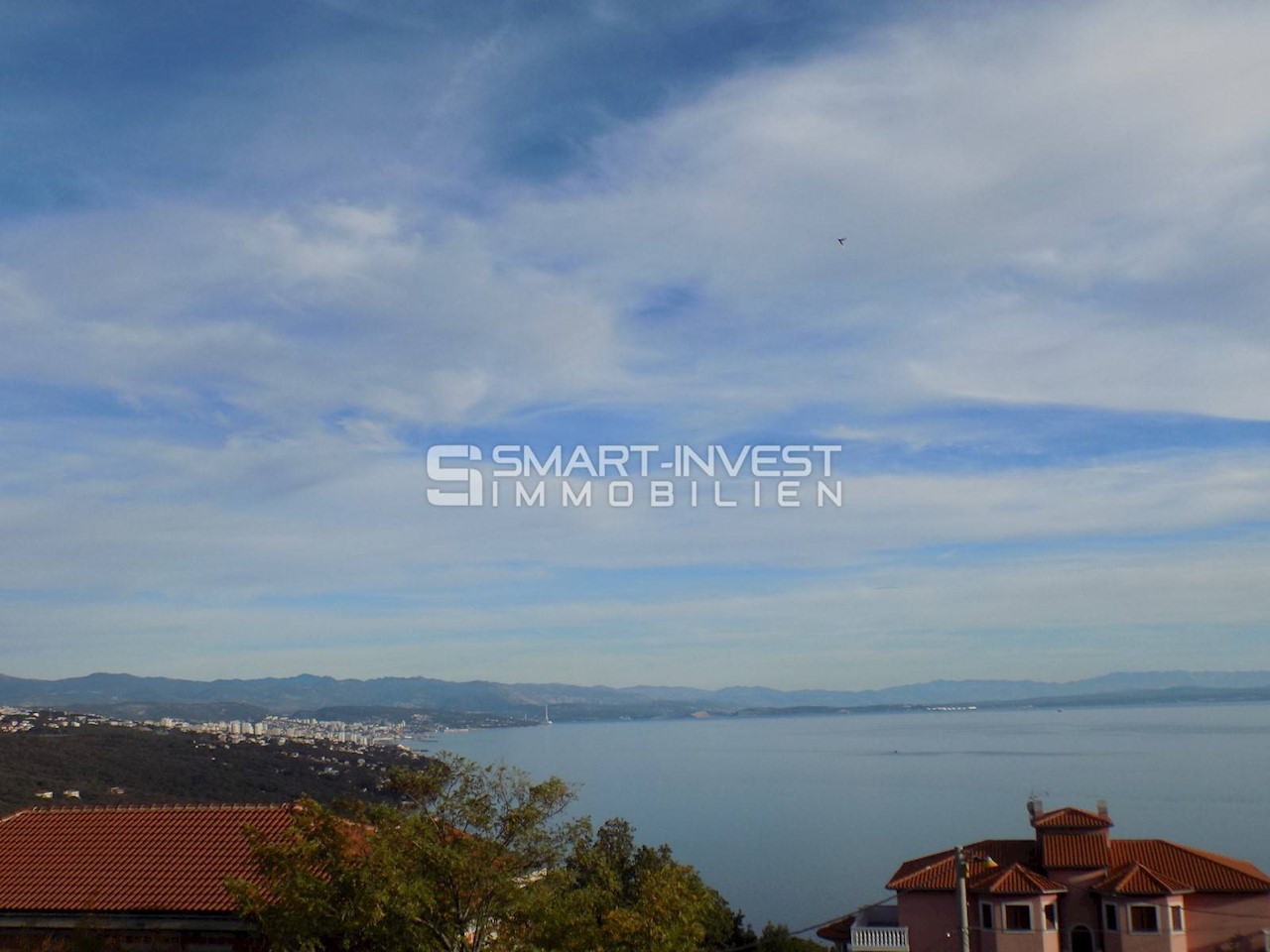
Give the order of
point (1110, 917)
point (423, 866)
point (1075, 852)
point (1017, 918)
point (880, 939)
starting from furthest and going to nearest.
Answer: point (880, 939), point (1075, 852), point (1017, 918), point (1110, 917), point (423, 866)

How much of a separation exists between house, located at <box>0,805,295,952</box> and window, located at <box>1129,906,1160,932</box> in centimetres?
1581

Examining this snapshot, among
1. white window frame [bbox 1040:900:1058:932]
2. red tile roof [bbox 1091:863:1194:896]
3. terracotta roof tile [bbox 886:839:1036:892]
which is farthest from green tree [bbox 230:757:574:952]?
red tile roof [bbox 1091:863:1194:896]

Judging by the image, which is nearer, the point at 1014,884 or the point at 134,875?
the point at 134,875

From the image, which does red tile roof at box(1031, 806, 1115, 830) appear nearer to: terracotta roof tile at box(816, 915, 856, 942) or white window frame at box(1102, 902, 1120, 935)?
white window frame at box(1102, 902, 1120, 935)

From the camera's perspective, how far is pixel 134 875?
15.7 m

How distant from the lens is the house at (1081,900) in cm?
2109

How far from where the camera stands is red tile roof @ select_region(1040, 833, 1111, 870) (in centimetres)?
2247

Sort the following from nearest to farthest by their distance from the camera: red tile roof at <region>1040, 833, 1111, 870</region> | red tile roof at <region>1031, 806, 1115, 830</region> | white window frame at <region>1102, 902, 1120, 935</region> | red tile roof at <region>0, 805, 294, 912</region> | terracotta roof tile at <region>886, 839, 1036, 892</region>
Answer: red tile roof at <region>0, 805, 294, 912</region> → white window frame at <region>1102, 902, 1120, 935</region> → red tile roof at <region>1040, 833, 1111, 870</region> → terracotta roof tile at <region>886, 839, 1036, 892</region> → red tile roof at <region>1031, 806, 1115, 830</region>

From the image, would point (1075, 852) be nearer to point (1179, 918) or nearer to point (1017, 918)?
point (1017, 918)

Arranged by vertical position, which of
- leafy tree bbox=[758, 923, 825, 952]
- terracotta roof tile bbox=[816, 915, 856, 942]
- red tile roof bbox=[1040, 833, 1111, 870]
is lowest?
leafy tree bbox=[758, 923, 825, 952]

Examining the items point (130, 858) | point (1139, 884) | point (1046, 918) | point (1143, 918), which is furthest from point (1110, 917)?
point (130, 858)

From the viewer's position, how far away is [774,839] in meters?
70.3

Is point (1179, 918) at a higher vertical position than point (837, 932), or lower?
higher

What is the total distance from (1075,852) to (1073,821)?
2.26 feet
